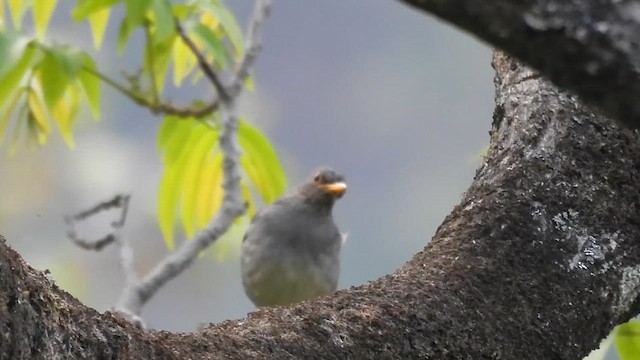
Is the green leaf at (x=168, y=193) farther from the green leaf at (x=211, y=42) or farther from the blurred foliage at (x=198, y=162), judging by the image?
the green leaf at (x=211, y=42)

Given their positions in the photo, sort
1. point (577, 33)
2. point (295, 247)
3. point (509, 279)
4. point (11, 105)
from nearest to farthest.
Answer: point (577, 33), point (509, 279), point (11, 105), point (295, 247)

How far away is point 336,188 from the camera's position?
255 cm

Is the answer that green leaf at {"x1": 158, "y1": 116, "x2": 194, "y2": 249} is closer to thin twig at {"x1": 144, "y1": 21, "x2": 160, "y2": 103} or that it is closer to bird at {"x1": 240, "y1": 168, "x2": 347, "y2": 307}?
thin twig at {"x1": 144, "y1": 21, "x2": 160, "y2": 103}

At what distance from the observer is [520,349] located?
92 cm

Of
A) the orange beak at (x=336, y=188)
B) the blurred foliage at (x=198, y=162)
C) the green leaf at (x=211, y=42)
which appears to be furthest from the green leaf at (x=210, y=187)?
the orange beak at (x=336, y=188)

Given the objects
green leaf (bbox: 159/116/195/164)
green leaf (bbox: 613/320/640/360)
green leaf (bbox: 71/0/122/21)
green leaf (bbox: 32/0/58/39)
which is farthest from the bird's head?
green leaf (bbox: 613/320/640/360)

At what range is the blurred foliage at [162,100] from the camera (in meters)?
1.33

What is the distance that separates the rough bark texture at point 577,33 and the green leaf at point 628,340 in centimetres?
87

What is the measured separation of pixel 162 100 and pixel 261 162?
0.63 ft

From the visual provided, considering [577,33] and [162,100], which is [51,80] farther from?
[577,33]

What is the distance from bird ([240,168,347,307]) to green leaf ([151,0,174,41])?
1109 millimetres

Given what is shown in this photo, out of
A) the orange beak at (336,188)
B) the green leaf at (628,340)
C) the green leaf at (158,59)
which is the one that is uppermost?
the orange beak at (336,188)

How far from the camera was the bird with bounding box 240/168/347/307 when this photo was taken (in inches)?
91.5

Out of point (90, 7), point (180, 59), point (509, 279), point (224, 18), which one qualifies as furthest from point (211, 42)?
point (509, 279)
